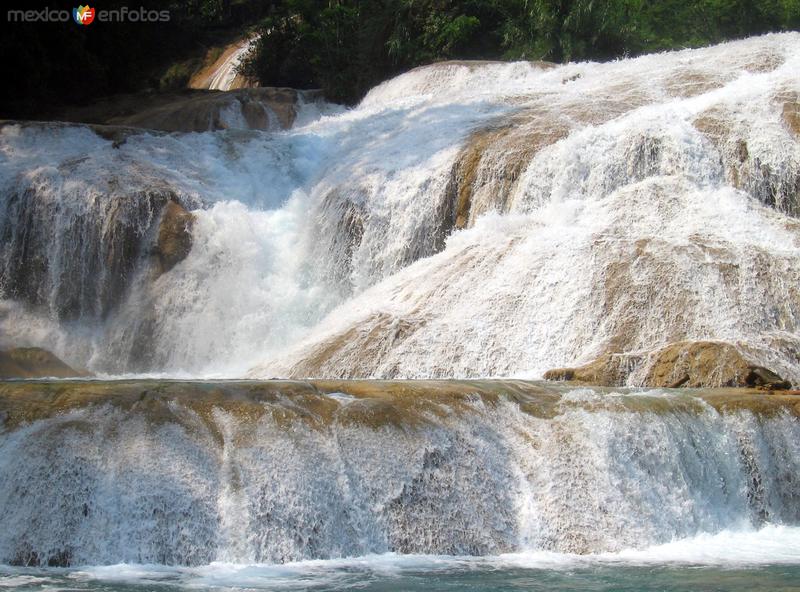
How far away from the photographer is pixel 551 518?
8.23 metres

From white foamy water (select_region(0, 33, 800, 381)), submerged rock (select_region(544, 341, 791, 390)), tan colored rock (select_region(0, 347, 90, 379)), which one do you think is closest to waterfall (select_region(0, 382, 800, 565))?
submerged rock (select_region(544, 341, 791, 390))

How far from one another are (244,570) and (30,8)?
1997cm

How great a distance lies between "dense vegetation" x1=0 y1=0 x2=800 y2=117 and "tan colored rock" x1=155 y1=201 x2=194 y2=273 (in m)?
9.53

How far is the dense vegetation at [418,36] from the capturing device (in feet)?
89.6

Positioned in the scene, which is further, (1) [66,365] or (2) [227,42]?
(2) [227,42]

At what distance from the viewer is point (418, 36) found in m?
27.9

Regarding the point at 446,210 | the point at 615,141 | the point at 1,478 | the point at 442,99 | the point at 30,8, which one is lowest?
the point at 1,478

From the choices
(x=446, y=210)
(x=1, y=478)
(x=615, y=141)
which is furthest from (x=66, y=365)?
(x=615, y=141)

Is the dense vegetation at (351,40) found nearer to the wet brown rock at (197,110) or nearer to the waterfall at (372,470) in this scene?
the wet brown rock at (197,110)

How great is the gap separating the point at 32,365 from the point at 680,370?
29.1 feet

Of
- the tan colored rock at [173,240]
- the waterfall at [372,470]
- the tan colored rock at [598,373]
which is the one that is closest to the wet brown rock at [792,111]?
the tan colored rock at [598,373]

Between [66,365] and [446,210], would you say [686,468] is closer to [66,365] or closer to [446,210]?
[446,210]

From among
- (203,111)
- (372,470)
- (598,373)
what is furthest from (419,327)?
(203,111)

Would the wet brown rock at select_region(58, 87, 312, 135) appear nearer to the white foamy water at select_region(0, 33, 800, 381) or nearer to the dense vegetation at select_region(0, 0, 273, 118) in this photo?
the dense vegetation at select_region(0, 0, 273, 118)
